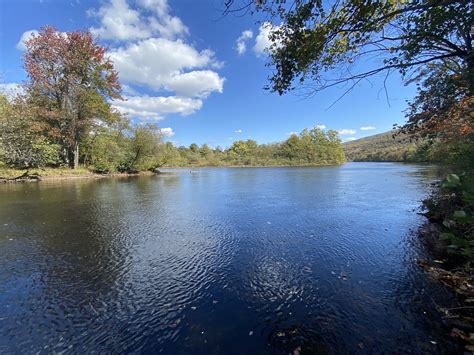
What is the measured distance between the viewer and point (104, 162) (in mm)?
30219

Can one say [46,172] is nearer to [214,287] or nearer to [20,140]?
[20,140]

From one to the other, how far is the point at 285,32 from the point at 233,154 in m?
75.9

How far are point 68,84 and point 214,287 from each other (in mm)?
28731

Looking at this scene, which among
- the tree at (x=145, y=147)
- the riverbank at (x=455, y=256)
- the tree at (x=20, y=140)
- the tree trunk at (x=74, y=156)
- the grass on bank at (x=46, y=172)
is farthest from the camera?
the tree at (x=145, y=147)

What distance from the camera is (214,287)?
4.59m

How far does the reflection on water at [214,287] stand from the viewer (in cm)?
321

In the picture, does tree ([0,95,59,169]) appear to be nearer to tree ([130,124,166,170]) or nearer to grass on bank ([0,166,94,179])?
grass on bank ([0,166,94,179])

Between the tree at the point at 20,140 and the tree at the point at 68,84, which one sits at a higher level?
the tree at the point at 68,84

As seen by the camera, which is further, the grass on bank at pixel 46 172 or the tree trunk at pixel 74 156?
the tree trunk at pixel 74 156

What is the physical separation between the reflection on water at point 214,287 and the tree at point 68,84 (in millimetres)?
19809

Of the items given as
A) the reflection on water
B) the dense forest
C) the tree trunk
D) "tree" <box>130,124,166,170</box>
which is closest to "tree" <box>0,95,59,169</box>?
the dense forest

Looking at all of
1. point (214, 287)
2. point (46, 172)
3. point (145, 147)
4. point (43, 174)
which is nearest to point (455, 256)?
point (214, 287)

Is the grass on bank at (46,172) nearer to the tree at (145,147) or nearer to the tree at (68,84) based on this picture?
the tree at (68,84)

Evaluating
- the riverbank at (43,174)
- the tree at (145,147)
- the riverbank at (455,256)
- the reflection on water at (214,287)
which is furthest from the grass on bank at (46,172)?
the riverbank at (455,256)
